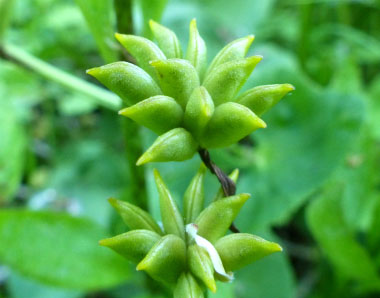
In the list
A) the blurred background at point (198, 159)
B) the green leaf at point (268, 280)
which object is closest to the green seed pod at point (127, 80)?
the blurred background at point (198, 159)

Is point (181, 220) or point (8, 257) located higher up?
point (181, 220)

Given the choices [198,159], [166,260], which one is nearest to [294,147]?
[198,159]

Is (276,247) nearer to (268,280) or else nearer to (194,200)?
(194,200)

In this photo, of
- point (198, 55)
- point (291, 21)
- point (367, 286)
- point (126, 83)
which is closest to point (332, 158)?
point (367, 286)

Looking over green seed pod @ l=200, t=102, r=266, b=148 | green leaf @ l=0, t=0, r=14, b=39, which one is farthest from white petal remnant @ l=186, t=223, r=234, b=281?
green leaf @ l=0, t=0, r=14, b=39

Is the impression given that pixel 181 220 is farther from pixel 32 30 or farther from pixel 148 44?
pixel 32 30

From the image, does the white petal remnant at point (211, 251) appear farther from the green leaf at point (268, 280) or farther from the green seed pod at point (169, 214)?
the green leaf at point (268, 280)

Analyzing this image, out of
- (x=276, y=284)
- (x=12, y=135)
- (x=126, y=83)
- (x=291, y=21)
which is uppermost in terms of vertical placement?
(x=126, y=83)

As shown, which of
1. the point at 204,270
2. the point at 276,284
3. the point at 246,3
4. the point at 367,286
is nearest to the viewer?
the point at 204,270
